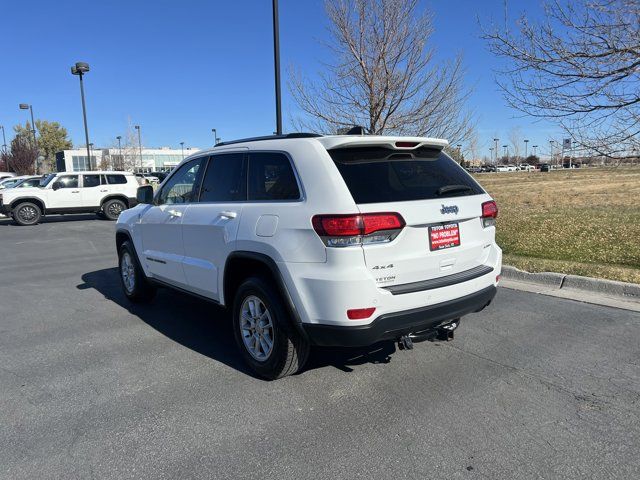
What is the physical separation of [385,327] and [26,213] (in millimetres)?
18126

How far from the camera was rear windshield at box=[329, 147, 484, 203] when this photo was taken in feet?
11.0

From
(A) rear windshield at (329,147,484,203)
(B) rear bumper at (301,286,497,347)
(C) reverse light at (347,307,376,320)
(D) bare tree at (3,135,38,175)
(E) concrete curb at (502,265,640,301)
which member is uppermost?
(D) bare tree at (3,135,38,175)

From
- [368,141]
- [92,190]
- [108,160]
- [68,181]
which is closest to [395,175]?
[368,141]

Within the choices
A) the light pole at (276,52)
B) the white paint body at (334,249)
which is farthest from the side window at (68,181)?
the white paint body at (334,249)

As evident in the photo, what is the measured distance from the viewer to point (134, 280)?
605cm

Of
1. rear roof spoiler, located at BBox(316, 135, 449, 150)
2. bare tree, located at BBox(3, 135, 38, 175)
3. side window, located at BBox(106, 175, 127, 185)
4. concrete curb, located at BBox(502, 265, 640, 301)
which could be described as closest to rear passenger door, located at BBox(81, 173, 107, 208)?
side window, located at BBox(106, 175, 127, 185)

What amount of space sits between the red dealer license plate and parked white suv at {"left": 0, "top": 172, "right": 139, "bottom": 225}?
17143mm

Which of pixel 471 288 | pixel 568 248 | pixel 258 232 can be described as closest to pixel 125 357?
pixel 258 232

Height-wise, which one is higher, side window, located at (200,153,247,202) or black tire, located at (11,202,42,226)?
side window, located at (200,153,247,202)

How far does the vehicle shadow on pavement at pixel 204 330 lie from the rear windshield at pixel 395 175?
4.89ft

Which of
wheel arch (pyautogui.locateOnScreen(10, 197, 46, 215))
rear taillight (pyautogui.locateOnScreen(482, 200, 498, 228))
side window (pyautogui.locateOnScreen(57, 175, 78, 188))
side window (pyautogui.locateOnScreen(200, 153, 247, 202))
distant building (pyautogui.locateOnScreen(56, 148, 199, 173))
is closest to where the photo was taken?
rear taillight (pyautogui.locateOnScreen(482, 200, 498, 228))

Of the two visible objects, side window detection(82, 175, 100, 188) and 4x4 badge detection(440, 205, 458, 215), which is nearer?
4x4 badge detection(440, 205, 458, 215)

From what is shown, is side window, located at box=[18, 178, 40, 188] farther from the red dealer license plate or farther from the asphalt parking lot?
the red dealer license plate

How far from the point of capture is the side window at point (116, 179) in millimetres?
18469
